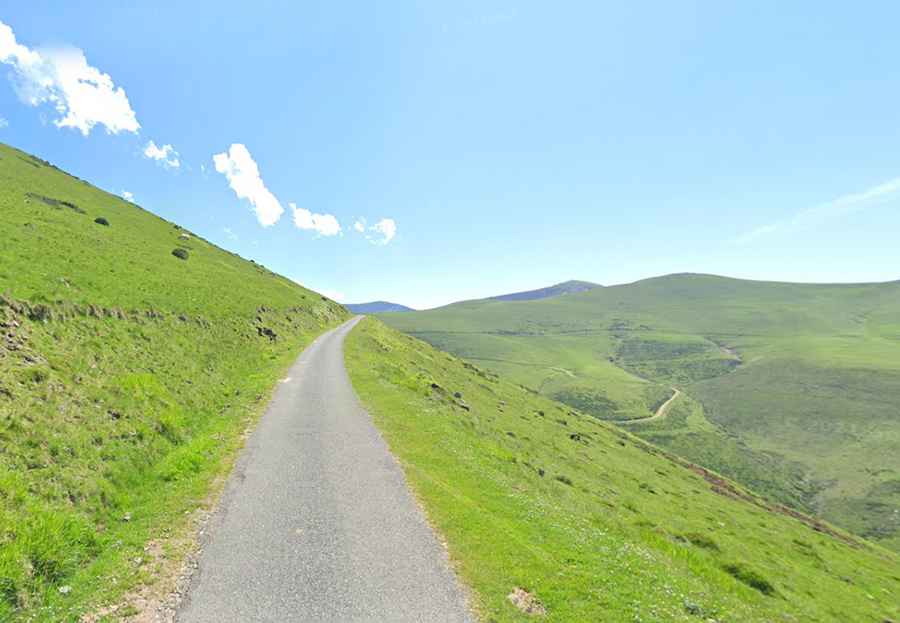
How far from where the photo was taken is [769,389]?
15300 cm

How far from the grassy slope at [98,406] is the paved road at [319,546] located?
5.86 ft

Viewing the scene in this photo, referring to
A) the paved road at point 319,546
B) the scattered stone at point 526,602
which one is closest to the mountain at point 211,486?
the scattered stone at point 526,602

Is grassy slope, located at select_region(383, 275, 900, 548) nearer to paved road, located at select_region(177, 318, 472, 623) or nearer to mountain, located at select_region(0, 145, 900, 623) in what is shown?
mountain, located at select_region(0, 145, 900, 623)

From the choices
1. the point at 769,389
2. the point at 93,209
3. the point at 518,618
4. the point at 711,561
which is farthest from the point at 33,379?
the point at 769,389

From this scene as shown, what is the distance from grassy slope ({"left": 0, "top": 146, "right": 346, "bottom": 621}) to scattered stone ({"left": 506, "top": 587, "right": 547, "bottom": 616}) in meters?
9.05

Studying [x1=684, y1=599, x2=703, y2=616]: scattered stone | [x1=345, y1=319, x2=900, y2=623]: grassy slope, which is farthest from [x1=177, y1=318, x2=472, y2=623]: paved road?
[x1=684, y1=599, x2=703, y2=616]: scattered stone

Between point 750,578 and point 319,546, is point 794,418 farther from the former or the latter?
point 319,546

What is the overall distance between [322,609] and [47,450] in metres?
12.0

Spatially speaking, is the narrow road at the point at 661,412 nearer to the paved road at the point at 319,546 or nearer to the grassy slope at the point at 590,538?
the grassy slope at the point at 590,538

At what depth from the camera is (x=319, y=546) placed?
11.2 meters

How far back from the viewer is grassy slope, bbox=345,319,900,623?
10.8m

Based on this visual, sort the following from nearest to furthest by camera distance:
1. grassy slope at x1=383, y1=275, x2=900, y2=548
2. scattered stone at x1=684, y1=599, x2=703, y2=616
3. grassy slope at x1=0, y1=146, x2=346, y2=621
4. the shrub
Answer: grassy slope at x1=0, y1=146, x2=346, y2=621 < scattered stone at x1=684, y1=599, x2=703, y2=616 < the shrub < grassy slope at x1=383, y1=275, x2=900, y2=548

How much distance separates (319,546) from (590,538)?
9.41 m

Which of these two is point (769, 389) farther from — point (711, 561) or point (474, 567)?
point (474, 567)
